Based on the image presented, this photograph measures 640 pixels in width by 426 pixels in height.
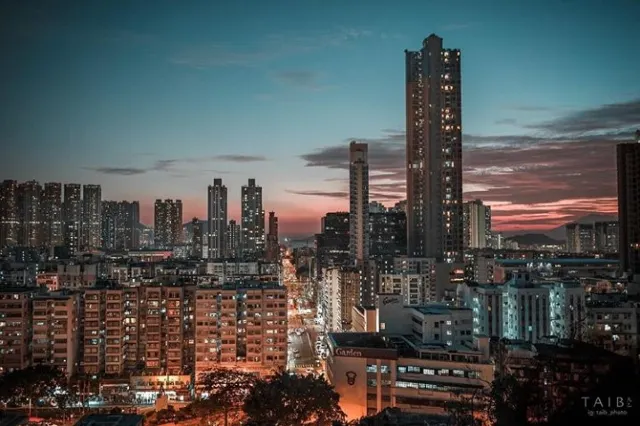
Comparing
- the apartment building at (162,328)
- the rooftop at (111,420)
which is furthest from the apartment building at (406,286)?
the rooftop at (111,420)

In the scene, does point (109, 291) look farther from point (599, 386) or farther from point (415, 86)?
point (415, 86)

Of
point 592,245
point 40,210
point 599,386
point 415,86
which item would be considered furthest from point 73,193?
point 599,386

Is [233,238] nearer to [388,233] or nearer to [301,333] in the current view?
[388,233]

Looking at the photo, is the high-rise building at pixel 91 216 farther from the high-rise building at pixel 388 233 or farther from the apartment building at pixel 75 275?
the high-rise building at pixel 388 233

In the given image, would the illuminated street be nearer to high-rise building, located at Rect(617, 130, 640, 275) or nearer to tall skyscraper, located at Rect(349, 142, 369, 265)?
tall skyscraper, located at Rect(349, 142, 369, 265)

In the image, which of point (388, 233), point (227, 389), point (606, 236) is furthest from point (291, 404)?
point (606, 236)

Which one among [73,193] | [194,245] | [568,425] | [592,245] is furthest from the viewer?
[194,245]
